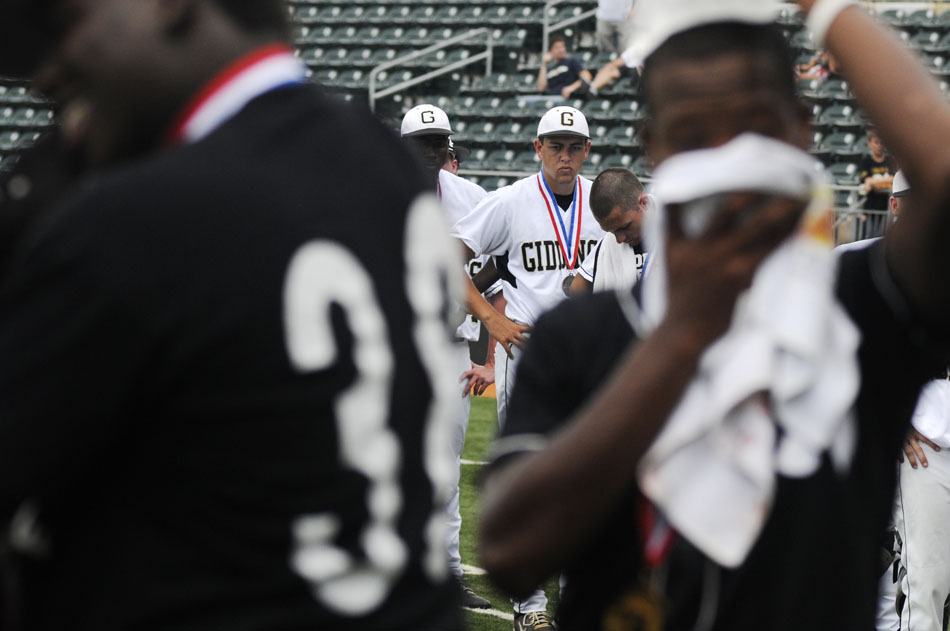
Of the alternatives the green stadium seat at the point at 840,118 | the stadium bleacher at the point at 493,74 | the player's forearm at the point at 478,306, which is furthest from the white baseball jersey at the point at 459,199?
the green stadium seat at the point at 840,118

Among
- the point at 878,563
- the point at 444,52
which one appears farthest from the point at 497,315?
the point at 444,52

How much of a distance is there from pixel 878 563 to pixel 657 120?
625 millimetres

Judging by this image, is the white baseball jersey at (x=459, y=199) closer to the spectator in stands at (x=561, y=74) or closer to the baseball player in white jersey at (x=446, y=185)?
the baseball player in white jersey at (x=446, y=185)

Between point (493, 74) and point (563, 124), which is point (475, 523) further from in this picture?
point (493, 74)

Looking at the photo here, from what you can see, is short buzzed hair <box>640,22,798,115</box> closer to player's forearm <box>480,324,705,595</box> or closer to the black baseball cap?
player's forearm <box>480,324,705,595</box>

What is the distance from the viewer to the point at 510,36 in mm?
19938

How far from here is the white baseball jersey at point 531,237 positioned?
24.6 feet

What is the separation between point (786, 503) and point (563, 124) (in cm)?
648

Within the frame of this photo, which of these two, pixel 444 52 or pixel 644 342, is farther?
pixel 444 52

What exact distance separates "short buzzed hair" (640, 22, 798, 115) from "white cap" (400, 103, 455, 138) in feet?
21.0

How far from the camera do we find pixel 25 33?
1616 mm

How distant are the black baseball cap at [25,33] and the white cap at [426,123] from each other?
628cm

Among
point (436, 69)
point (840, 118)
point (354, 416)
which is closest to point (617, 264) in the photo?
point (354, 416)

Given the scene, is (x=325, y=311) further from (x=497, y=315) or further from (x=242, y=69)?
(x=497, y=315)
